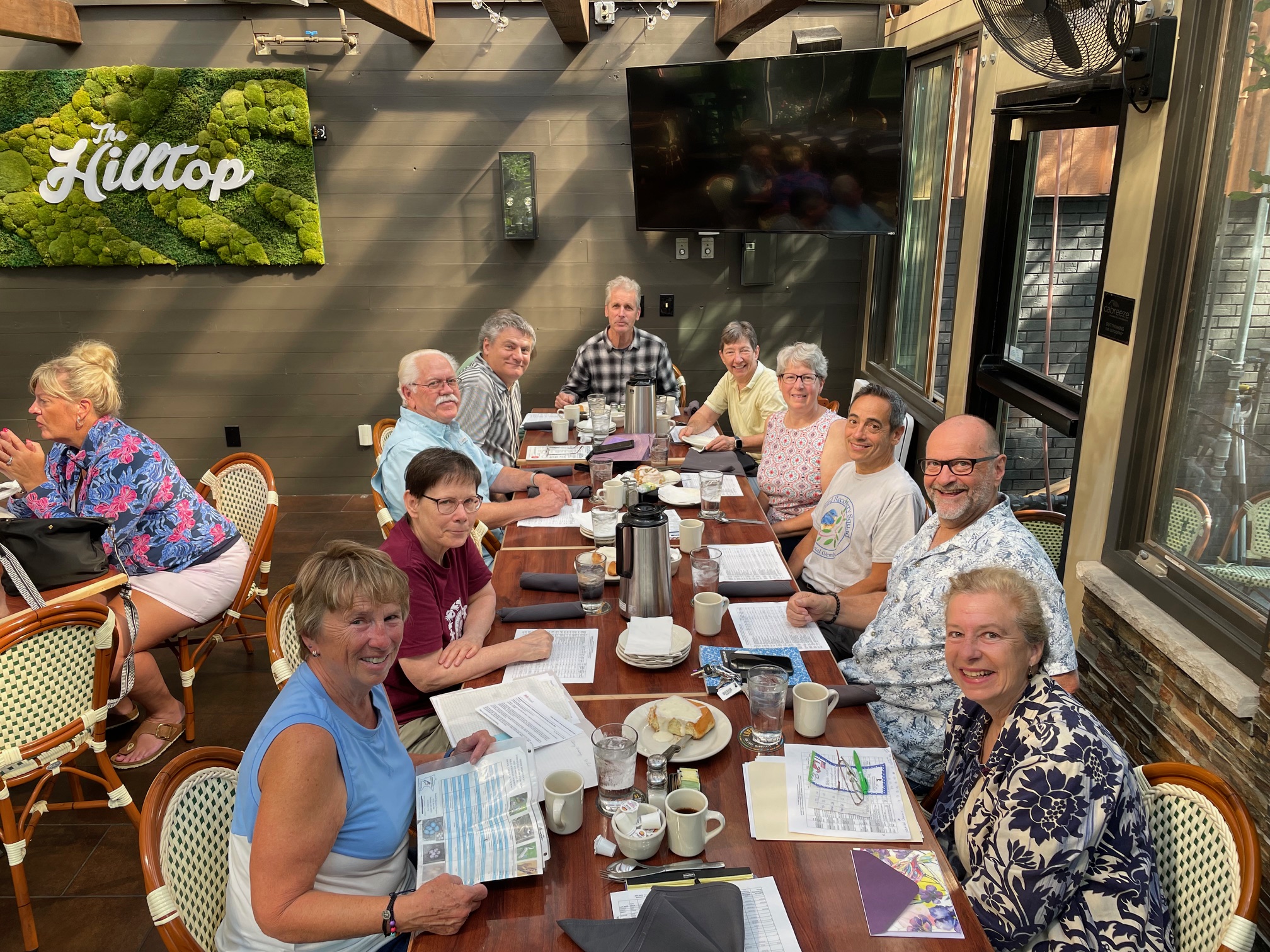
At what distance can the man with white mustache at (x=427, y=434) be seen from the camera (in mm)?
3150

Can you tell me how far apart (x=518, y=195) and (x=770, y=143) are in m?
1.58

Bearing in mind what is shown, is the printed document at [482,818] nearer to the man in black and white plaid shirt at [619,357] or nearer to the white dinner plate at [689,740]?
the white dinner plate at [689,740]

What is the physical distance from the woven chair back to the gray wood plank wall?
352cm

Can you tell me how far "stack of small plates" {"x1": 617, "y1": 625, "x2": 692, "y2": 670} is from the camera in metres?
2.19

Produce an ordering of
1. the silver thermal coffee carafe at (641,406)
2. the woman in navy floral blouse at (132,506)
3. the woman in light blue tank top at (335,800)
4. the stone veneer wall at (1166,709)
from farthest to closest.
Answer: the silver thermal coffee carafe at (641,406)
the woman in navy floral blouse at (132,506)
the stone veneer wall at (1166,709)
the woman in light blue tank top at (335,800)

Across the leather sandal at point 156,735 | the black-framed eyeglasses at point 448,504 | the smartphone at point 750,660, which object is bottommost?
the leather sandal at point 156,735

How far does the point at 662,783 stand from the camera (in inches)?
67.3

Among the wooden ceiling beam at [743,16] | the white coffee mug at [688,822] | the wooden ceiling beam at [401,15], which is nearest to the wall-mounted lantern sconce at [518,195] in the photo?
the wooden ceiling beam at [401,15]

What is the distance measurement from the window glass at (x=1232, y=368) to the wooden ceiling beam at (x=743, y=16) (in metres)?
2.01

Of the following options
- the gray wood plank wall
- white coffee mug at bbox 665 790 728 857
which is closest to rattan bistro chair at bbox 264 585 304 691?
white coffee mug at bbox 665 790 728 857

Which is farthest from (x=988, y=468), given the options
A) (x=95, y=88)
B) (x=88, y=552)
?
(x=95, y=88)

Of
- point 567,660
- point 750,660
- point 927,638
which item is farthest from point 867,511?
point 567,660

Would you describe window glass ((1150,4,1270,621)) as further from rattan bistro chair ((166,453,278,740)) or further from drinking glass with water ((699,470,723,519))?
rattan bistro chair ((166,453,278,740))

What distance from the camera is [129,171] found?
17.8ft
